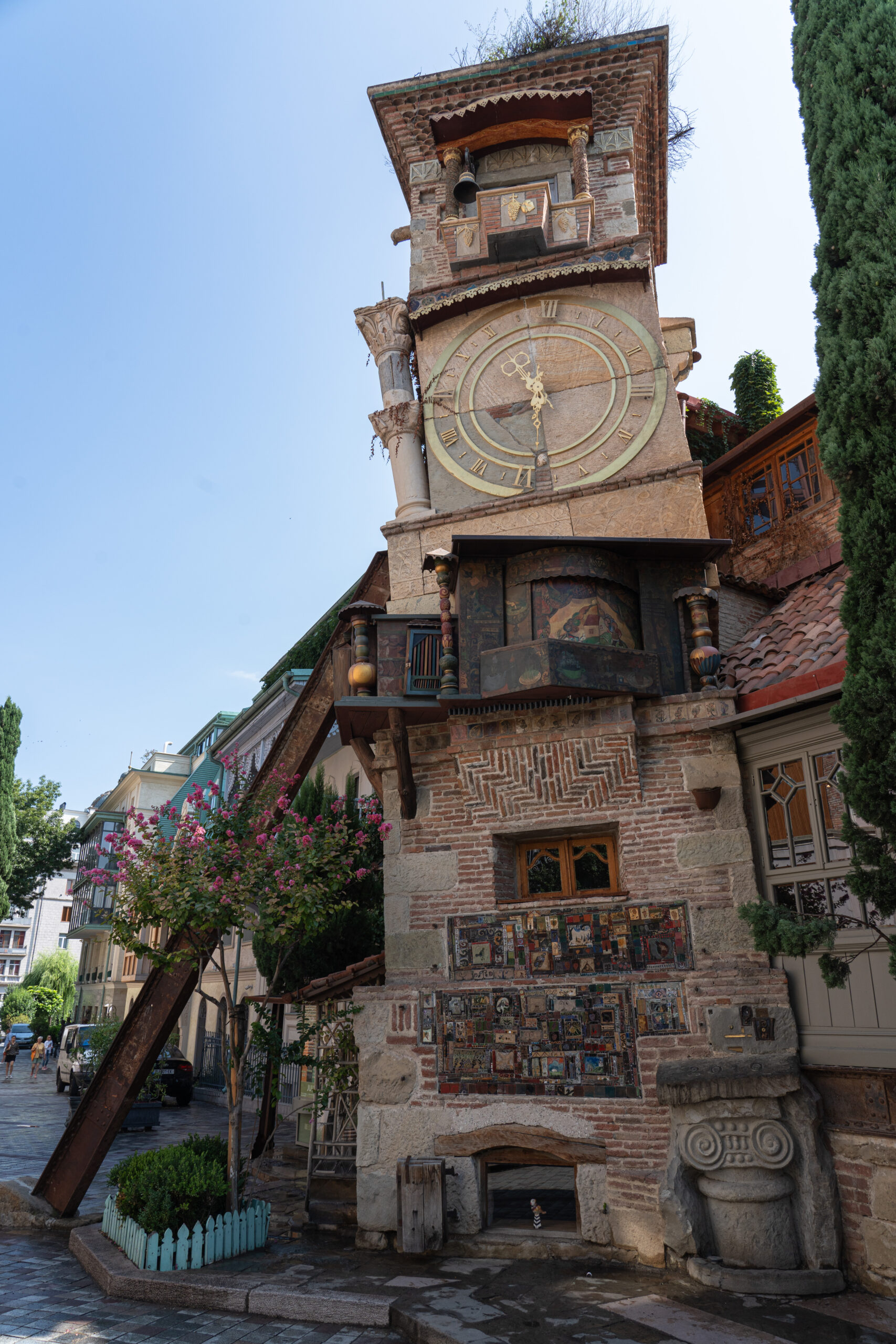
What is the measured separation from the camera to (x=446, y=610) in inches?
323

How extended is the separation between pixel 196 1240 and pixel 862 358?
7.99 m

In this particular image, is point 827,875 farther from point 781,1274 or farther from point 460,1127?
point 460,1127

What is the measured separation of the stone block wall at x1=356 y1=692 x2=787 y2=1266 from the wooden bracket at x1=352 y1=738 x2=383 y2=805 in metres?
0.21

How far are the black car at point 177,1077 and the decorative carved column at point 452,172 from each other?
1863cm

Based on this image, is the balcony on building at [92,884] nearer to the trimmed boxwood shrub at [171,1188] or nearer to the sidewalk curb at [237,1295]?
the trimmed boxwood shrub at [171,1188]

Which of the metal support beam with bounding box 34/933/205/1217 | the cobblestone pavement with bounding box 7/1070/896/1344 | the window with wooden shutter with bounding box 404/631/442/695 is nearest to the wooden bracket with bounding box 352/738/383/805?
the window with wooden shutter with bounding box 404/631/442/695

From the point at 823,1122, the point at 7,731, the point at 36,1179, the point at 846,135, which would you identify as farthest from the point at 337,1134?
the point at 7,731

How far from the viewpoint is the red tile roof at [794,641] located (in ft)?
24.1

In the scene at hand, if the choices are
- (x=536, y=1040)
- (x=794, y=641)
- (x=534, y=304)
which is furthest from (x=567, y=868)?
(x=534, y=304)

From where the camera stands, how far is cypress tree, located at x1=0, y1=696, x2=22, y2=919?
90.2ft

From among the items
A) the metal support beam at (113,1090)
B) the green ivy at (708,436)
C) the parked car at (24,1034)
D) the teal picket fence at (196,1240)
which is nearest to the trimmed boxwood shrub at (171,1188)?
the teal picket fence at (196,1240)

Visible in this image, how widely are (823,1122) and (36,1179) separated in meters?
8.42

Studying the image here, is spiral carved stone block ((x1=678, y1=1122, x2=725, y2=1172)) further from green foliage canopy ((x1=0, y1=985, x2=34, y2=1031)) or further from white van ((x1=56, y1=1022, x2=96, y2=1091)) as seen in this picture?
green foliage canopy ((x1=0, y1=985, x2=34, y2=1031))

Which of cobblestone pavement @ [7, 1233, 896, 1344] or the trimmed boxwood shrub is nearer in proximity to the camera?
cobblestone pavement @ [7, 1233, 896, 1344]
